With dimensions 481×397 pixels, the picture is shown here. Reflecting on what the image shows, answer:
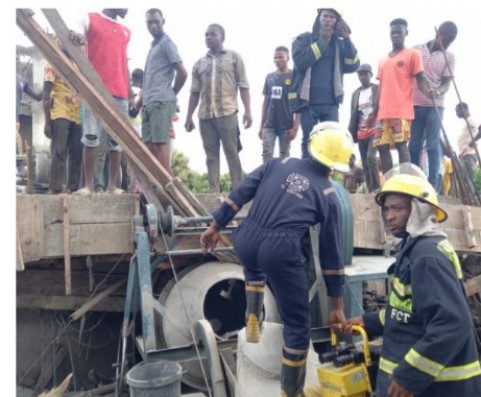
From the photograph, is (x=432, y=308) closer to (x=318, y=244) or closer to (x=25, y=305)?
(x=318, y=244)

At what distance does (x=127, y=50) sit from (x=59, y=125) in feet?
3.99

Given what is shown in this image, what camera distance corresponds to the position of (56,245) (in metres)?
4.82

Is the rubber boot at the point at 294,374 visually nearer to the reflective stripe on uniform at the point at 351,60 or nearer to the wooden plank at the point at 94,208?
the wooden plank at the point at 94,208

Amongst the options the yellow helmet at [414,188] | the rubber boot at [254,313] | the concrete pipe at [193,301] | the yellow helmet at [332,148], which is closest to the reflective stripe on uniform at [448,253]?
the yellow helmet at [414,188]

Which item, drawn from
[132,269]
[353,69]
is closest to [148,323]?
[132,269]

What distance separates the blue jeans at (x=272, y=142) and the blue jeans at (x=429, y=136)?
1.68m

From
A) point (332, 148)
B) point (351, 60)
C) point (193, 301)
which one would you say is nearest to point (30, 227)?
point (193, 301)

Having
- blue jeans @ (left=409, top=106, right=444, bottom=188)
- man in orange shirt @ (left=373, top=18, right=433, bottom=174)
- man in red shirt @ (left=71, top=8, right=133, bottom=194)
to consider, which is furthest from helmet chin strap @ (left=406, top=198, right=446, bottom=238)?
blue jeans @ (left=409, top=106, right=444, bottom=188)

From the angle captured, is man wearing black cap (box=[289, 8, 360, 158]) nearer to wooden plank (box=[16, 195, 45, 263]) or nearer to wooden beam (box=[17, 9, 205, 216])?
wooden beam (box=[17, 9, 205, 216])

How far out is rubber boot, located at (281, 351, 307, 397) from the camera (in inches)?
135

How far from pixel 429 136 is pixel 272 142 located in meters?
2.08

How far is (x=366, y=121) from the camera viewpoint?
695 centimetres

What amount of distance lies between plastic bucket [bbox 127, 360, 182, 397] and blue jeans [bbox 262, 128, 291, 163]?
356cm

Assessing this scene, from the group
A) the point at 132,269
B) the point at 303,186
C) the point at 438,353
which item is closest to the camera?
the point at 438,353
